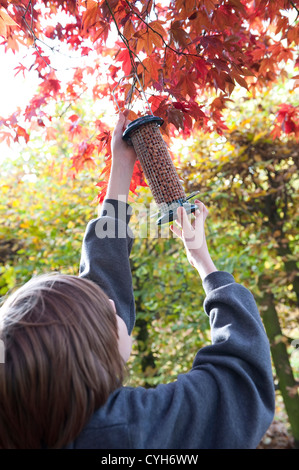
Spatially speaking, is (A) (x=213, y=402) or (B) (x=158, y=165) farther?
(B) (x=158, y=165)

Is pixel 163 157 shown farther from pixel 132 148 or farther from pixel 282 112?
pixel 282 112

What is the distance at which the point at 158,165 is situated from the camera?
4.64 ft

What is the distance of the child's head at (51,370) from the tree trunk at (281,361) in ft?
9.35

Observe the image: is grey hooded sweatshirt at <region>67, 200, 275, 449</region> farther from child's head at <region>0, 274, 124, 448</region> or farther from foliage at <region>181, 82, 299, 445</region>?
foliage at <region>181, 82, 299, 445</region>

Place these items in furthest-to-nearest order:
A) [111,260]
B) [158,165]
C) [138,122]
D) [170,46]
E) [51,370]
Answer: [170,46] → [158,165] → [138,122] → [111,260] → [51,370]

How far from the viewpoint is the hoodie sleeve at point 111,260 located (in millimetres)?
1190

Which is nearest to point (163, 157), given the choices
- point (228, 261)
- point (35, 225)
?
point (228, 261)

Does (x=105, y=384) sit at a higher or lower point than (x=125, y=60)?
lower

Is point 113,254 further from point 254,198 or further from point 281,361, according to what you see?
point 281,361

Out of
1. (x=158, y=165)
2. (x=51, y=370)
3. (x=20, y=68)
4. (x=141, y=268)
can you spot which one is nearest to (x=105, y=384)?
(x=51, y=370)

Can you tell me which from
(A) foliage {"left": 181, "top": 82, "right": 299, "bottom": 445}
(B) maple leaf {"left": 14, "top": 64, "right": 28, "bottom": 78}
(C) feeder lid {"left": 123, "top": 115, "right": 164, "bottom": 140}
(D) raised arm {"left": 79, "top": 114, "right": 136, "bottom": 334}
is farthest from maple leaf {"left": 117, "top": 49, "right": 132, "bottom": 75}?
(A) foliage {"left": 181, "top": 82, "right": 299, "bottom": 445}

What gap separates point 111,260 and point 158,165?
15.7 inches

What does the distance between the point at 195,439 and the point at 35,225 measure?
120 inches
